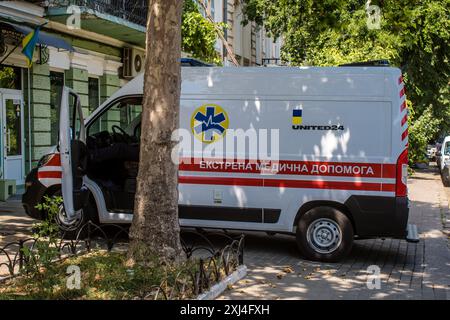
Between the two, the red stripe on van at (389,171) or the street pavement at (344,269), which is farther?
the red stripe on van at (389,171)

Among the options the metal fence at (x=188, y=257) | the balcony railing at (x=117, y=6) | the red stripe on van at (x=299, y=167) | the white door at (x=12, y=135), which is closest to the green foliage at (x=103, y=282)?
the metal fence at (x=188, y=257)

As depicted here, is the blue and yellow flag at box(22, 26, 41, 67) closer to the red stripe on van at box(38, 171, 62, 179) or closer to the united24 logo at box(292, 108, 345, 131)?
the red stripe on van at box(38, 171, 62, 179)

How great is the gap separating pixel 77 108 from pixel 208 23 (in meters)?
8.49

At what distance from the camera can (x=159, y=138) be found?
6.82m

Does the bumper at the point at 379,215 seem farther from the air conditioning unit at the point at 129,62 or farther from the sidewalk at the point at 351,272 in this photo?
the air conditioning unit at the point at 129,62

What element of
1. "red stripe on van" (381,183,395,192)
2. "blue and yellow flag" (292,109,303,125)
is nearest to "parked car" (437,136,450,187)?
"red stripe on van" (381,183,395,192)

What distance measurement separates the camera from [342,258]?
8.45 metres

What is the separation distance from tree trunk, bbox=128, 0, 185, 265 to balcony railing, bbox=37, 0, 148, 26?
9.52 metres

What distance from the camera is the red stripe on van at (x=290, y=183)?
8289 mm

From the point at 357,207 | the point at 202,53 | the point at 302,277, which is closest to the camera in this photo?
the point at 302,277

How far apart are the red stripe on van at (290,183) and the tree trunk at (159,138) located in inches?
76.8
